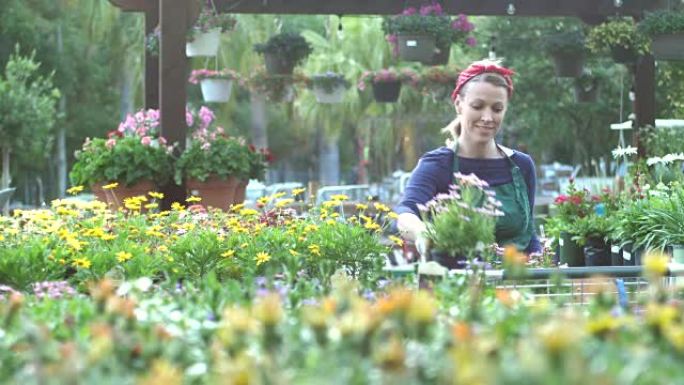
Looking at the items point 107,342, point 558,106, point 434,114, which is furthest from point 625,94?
point 107,342

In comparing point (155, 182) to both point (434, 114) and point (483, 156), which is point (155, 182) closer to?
point (483, 156)

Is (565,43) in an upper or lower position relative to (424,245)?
upper

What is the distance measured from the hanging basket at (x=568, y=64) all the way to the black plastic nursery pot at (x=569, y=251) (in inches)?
200

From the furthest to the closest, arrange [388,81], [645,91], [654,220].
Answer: [388,81] < [645,91] < [654,220]

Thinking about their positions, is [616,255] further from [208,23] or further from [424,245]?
[424,245]

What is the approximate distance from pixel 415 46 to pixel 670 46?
91.7 inches

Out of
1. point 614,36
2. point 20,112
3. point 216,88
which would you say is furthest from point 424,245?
point 20,112

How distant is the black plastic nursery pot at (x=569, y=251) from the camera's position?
32.8 ft

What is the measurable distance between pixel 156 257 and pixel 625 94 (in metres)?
23.6

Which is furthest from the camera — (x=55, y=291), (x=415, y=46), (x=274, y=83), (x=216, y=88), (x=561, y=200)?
(x=274, y=83)

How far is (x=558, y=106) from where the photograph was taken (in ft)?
104

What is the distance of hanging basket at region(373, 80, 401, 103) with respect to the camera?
715 inches

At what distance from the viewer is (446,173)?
500cm

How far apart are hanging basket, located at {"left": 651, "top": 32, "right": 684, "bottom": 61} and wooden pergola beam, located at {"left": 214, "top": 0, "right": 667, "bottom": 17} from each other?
160 cm
